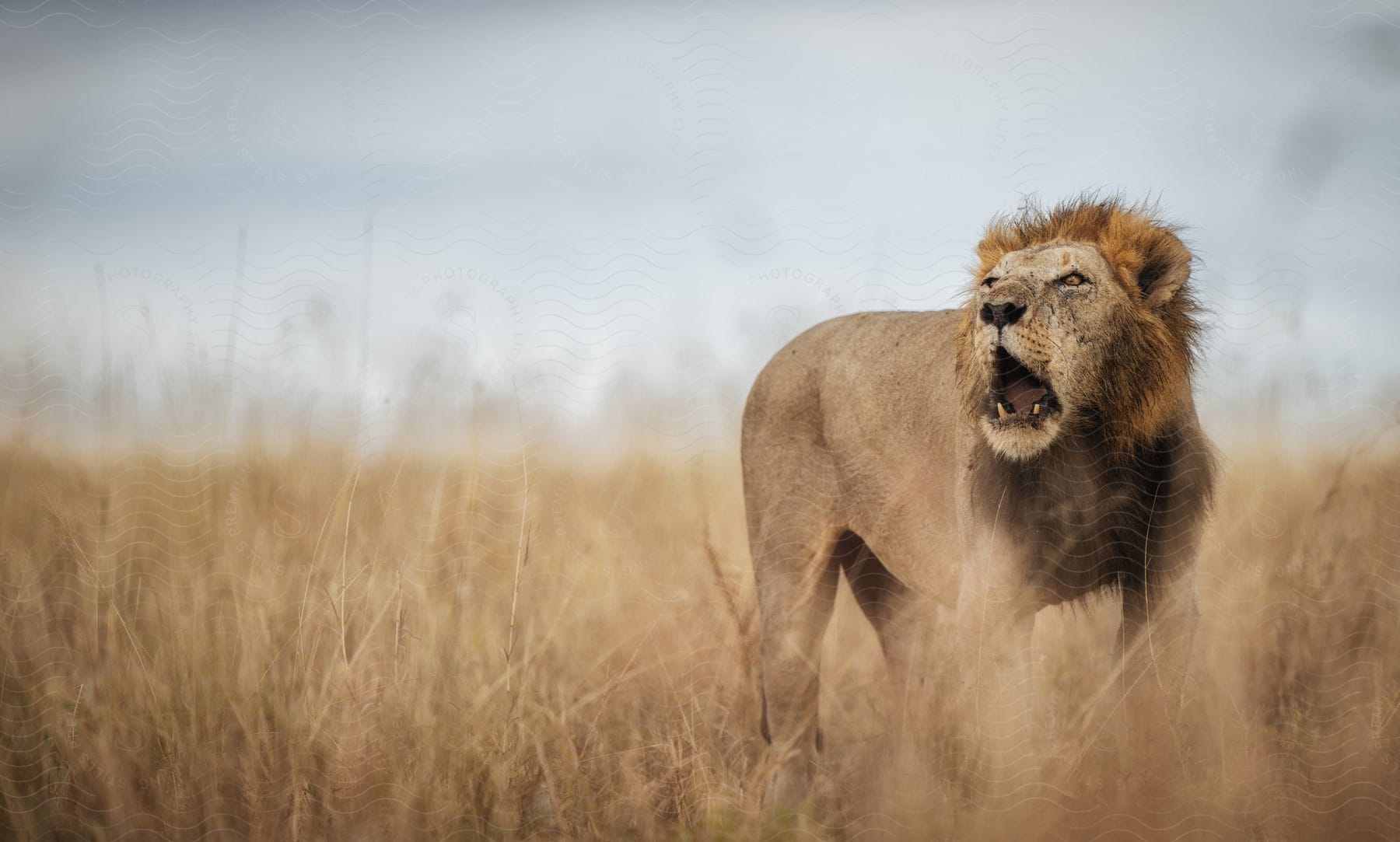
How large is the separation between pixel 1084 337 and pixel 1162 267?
51 cm

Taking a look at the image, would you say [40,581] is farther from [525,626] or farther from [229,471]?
[525,626]

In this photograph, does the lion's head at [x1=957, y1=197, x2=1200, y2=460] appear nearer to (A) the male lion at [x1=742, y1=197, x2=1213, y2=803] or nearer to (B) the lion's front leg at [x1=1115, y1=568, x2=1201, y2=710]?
(A) the male lion at [x1=742, y1=197, x2=1213, y2=803]

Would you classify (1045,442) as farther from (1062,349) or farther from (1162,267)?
(1162,267)

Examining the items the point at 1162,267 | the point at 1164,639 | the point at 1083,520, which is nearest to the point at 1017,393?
the point at 1083,520

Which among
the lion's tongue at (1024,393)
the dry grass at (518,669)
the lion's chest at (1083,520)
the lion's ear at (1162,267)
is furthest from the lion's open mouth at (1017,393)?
the dry grass at (518,669)

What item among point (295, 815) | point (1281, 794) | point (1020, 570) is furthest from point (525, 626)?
point (1281, 794)

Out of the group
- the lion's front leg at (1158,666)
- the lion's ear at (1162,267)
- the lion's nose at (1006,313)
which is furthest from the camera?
the lion's ear at (1162,267)

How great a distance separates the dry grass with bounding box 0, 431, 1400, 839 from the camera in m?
3.56

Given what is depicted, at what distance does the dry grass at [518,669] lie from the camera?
3.56 meters

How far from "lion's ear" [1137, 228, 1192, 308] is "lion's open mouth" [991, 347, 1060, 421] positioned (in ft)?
1.81

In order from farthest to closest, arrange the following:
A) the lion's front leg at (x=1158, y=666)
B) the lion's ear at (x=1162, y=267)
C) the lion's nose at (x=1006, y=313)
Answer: the lion's ear at (x=1162, y=267) < the lion's front leg at (x=1158, y=666) < the lion's nose at (x=1006, y=313)

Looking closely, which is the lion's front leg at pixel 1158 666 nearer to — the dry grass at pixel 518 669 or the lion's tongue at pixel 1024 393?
the dry grass at pixel 518 669

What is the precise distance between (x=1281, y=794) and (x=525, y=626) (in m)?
3.41

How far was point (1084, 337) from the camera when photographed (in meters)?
3.46
